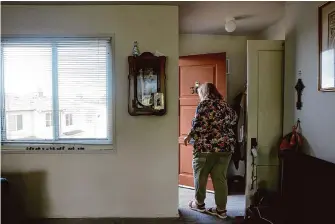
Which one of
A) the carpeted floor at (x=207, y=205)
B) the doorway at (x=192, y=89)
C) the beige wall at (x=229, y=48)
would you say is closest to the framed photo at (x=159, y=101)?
the carpeted floor at (x=207, y=205)

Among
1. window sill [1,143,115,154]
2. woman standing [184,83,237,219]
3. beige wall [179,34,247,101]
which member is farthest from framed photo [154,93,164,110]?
beige wall [179,34,247,101]

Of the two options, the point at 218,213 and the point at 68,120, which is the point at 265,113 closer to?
the point at 218,213

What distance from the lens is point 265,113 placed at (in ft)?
11.2

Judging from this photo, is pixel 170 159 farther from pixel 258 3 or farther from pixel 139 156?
pixel 258 3

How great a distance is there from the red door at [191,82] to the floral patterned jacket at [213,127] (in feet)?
3.72

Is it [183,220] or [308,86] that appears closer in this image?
[308,86]

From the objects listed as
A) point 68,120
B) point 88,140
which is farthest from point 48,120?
point 88,140

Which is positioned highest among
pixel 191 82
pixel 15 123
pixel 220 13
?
pixel 220 13

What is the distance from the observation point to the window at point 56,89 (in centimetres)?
333

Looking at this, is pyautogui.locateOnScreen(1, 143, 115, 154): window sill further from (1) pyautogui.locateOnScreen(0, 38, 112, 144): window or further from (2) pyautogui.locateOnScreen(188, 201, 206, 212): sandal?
(2) pyautogui.locateOnScreen(188, 201, 206, 212): sandal

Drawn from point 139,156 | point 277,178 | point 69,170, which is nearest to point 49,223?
point 69,170

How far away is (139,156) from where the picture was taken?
3381mm

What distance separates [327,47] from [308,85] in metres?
0.46

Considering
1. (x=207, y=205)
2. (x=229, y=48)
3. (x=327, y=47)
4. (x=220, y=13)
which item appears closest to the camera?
(x=327, y=47)
